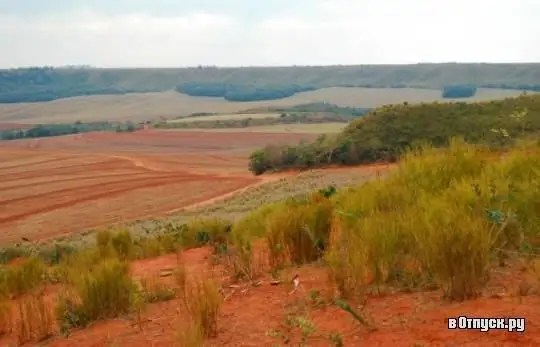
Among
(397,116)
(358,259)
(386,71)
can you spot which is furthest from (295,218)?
(386,71)

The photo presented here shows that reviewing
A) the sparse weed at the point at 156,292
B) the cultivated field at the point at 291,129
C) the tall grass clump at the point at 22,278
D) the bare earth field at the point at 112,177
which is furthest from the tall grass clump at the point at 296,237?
the cultivated field at the point at 291,129

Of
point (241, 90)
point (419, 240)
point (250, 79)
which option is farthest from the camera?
point (250, 79)

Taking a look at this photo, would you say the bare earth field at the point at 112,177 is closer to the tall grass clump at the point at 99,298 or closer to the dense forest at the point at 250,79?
the tall grass clump at the point at 99,298

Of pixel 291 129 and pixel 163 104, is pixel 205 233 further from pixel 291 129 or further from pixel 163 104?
pixel 163 104

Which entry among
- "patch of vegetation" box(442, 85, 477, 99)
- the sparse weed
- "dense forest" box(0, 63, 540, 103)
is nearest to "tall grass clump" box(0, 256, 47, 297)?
the sparse weed

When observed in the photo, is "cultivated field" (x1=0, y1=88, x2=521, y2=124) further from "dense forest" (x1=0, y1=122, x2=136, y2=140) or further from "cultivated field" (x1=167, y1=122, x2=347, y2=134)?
"cultivated field" (x1=167, y1=122, x2=347, y2=134)

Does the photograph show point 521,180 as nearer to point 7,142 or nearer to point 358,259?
point 358,259

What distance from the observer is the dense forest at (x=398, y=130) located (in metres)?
36.1

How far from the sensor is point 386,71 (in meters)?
151

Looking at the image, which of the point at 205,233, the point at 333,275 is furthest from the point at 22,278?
the point at 333,275

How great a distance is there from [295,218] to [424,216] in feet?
7.42

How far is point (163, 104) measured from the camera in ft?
417

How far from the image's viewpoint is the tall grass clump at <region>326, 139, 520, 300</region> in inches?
232

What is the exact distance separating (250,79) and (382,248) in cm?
15673
